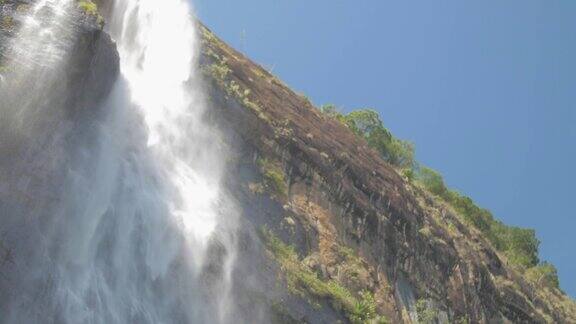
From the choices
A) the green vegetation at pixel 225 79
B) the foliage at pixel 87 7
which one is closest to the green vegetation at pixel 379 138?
the green vegetation at pixel 225 79

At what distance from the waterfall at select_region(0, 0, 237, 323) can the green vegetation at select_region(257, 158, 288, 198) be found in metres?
1.45

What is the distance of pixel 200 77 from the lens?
24219 millimetres

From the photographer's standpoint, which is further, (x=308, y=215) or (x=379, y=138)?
(x=379, y=138)

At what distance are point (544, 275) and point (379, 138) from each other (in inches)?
508

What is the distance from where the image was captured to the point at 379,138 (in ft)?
161

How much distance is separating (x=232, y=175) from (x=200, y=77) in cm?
385

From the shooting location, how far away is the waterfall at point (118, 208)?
14539 mm

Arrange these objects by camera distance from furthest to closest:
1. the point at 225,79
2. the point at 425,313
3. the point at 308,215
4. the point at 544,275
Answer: the point at 544,275 → the point at 425,313 → the point at 225,79 → the point at 308,215

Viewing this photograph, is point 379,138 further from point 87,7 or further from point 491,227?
point 87,7

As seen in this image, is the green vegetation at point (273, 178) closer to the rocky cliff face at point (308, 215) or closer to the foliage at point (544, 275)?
the rocky cliff face at point (308, 215)

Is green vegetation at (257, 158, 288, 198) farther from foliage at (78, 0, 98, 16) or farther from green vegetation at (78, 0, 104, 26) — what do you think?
foliage at (78, 0, 98, 16)

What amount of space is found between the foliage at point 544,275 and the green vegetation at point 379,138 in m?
9.88

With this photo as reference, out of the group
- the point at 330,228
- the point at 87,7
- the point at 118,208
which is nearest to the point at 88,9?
the point at 87,7

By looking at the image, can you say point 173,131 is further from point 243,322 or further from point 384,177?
point 384,177
